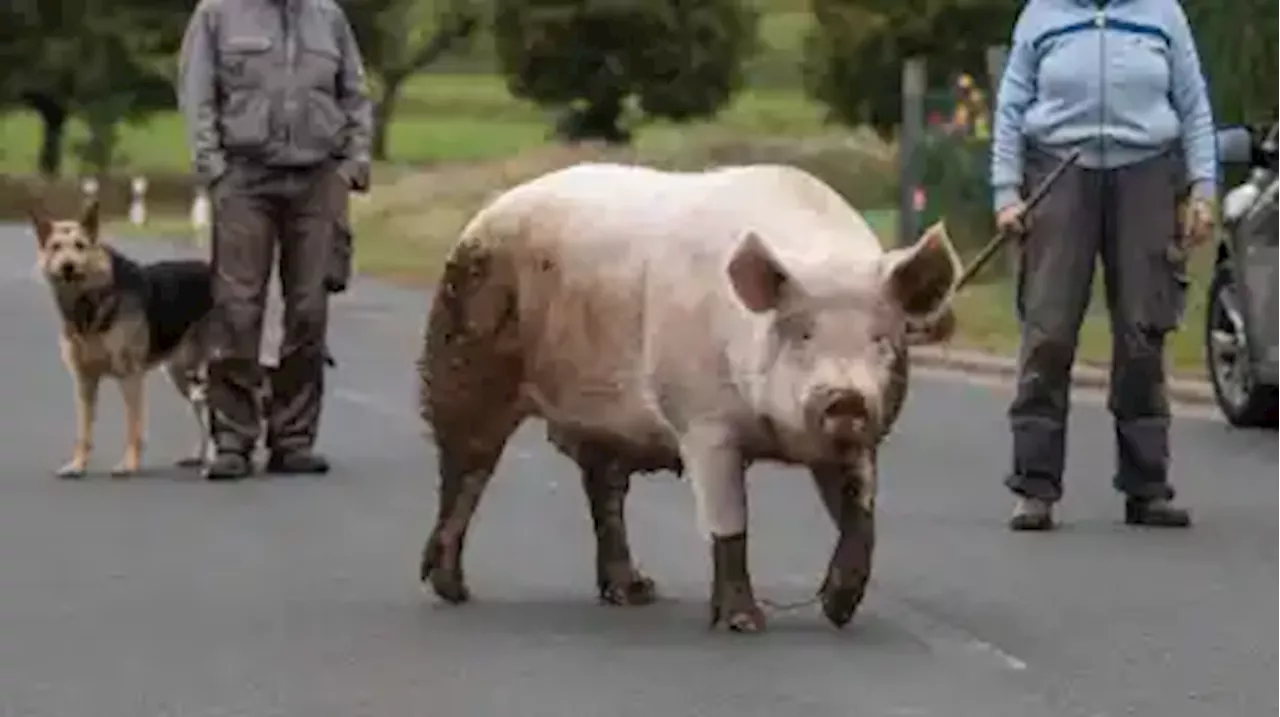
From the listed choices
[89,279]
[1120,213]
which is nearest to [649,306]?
[1120,213]

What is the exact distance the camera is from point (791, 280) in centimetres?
979

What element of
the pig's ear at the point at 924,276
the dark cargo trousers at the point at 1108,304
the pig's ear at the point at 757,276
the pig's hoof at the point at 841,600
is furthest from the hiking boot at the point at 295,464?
the pig's ear at the point at 924,276

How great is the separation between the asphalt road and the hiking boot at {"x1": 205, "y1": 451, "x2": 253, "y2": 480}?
21 cm

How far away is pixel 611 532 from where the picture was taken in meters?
11.1

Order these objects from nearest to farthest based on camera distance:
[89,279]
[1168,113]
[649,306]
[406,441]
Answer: [649,306], [1168,113], [89,279], [406,441]

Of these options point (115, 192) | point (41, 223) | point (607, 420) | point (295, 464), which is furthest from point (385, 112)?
point (607, 420)

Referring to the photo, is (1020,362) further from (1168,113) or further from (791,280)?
(791,280)

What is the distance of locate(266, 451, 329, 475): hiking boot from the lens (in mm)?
15664

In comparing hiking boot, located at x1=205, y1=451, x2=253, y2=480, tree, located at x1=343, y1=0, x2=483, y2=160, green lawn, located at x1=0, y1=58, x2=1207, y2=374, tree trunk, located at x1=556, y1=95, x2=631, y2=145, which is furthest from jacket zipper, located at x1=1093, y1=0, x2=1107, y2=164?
tree, located at x1=343, y1=0, x2=483, y2=160

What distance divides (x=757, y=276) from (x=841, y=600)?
1070 millimetres

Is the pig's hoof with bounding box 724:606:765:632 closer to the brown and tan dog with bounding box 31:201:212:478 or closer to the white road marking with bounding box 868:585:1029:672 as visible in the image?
the white road marking with bounding box 868:585:1029:672

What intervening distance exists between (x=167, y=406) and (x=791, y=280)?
423 inches

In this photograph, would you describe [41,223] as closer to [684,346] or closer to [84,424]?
[84,424]

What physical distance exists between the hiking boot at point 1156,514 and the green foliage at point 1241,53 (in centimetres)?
1395
